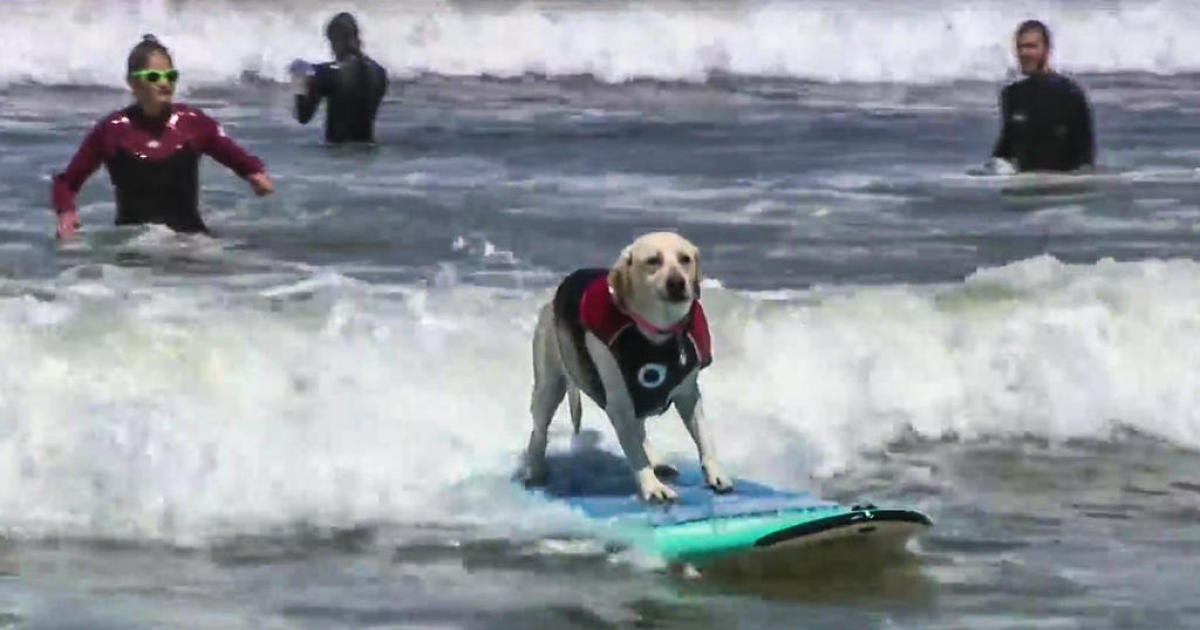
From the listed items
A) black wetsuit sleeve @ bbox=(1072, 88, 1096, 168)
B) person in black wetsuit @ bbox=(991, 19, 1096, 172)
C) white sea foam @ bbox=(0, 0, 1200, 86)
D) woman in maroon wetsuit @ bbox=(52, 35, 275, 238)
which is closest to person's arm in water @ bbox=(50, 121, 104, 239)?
woman in maroon wetsuit @ bbox=(52, 35, 275, 238)

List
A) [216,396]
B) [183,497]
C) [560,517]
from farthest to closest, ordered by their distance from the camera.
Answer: [216,396], [183,497], [560,517]

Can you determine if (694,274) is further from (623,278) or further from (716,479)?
(716,479)

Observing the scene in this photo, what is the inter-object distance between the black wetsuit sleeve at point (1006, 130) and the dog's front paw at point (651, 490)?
7635 millimetres

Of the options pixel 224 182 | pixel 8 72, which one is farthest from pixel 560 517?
pixel 8 72

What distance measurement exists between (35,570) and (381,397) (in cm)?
220

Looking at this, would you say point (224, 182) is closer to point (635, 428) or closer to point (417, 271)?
point (417, 271)

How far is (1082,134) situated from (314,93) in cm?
507

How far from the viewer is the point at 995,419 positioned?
8.84m

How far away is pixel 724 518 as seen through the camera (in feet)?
20.9

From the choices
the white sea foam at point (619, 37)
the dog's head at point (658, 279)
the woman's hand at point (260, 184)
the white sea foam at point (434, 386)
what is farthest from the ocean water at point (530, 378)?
the white sea foam at point (619, 37)

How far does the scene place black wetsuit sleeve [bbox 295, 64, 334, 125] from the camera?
14.4 metres

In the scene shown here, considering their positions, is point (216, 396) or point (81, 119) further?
point (81, 119)

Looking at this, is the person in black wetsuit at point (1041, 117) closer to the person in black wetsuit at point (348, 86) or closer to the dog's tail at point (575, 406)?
the person in black wetsuit at point (348, 86)

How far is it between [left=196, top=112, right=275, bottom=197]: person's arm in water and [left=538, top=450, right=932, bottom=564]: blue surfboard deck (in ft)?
8.96
